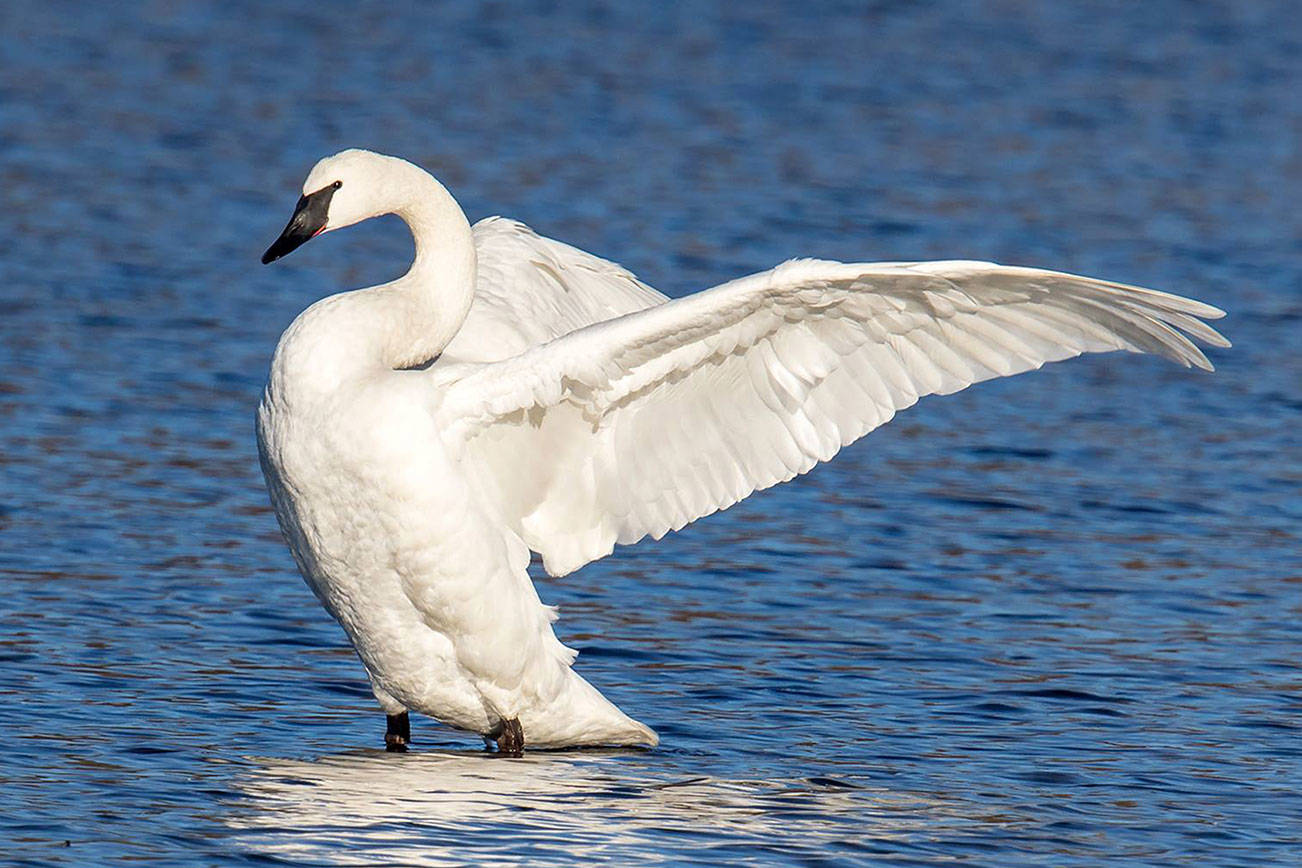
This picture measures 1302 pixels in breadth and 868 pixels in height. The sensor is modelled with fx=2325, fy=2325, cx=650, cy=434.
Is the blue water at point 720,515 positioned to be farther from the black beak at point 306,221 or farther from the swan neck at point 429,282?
the black beak at point 306,221

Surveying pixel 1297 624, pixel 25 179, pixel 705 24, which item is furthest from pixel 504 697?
pixel 705 24

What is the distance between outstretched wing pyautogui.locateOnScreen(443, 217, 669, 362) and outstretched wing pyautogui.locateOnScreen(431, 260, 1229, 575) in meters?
0.60

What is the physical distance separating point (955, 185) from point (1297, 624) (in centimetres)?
840

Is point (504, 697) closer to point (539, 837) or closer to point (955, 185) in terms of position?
point (539, 837)

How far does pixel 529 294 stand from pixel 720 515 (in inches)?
104

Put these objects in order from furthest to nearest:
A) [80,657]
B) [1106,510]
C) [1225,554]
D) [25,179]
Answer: [25,179] < [1106,510] < [1225,554] < [80,657]

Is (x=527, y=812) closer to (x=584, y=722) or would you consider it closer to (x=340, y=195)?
(x=584, y=722)

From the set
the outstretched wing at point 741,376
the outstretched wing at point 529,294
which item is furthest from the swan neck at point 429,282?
the outstretched wing at point 529,294

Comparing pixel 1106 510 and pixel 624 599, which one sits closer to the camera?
pixel 624 599

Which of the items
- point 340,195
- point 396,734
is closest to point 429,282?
point 340,195

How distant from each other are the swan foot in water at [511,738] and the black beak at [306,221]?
1.68m

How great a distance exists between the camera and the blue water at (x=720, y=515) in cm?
700

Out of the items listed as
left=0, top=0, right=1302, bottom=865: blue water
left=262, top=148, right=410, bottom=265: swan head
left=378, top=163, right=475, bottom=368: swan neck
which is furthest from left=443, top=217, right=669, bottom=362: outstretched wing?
left=0, top=0, right=1302, bottom=865: blue water

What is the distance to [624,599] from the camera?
9438 mm
